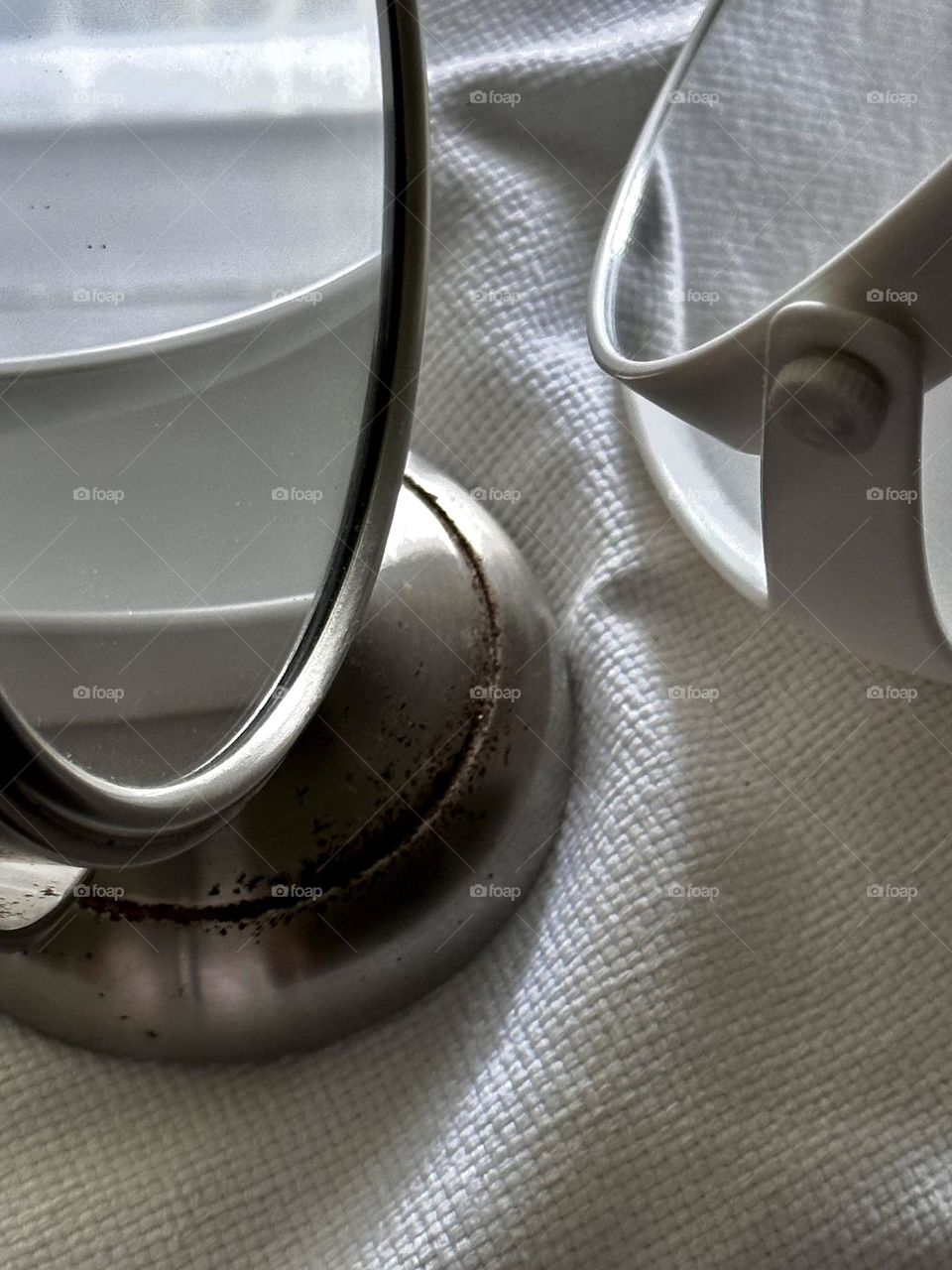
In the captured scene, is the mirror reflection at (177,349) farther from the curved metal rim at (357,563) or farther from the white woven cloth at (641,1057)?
the white woven cloth at (641,1057)

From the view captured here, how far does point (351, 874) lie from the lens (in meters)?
0.34

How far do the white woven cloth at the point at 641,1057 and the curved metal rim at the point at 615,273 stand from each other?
Answer: 2.1 inches

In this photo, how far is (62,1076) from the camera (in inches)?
13.8

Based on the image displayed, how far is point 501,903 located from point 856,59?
0.27m

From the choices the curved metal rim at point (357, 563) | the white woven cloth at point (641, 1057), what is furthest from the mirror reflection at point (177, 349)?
the white woven cloth at point (641, 1057)

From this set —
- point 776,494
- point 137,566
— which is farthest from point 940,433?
point 137,566

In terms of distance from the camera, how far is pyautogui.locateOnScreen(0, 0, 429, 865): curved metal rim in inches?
9.3

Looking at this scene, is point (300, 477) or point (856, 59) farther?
point (856, 59)

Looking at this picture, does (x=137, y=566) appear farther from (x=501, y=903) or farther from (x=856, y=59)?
(x=856, y=59)

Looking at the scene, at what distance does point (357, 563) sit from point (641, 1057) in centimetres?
13

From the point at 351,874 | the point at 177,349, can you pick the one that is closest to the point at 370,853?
the point at 351,874

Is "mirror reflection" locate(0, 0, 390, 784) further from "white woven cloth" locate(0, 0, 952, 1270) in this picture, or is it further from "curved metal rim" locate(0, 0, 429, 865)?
"white woven cloth" locate(0, 0, 952, 1270)

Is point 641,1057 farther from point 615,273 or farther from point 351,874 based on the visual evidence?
point 615,273

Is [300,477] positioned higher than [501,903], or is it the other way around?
[300,477]
